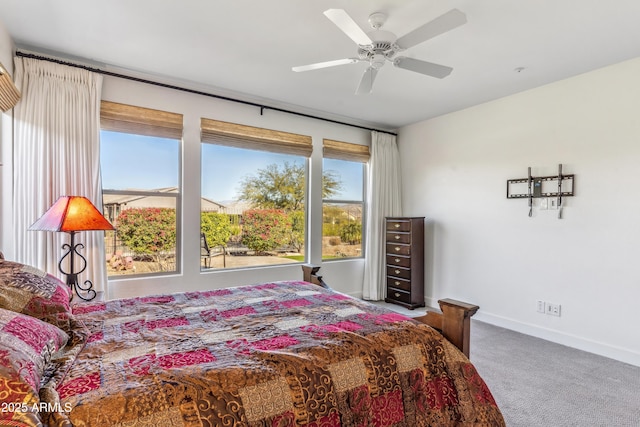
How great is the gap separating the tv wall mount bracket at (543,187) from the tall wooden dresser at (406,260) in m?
1.21

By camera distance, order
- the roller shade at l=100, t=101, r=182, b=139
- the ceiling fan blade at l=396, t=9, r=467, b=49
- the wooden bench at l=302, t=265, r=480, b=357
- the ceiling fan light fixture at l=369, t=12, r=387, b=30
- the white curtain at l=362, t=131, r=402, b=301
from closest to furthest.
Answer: the wooden bench at l=302, t=265, r=480, b=357 → the ceiling fan blade at l=396, t=9, r=467, b=49 → the ceiling fan light fixture at l=369, t=12, r=387, b=30 → the roller shade at l=100, t=101, r=182, b=139 → the white curtain at l=362, t=131, r=402, b=301

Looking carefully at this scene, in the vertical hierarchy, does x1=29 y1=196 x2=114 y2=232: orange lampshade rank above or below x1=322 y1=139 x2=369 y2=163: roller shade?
below

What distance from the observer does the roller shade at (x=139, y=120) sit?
315 cm

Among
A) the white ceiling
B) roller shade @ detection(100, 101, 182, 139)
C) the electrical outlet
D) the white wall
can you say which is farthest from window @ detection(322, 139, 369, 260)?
the electrical outlet

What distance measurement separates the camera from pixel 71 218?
2344 mm

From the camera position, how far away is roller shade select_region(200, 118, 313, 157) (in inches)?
146

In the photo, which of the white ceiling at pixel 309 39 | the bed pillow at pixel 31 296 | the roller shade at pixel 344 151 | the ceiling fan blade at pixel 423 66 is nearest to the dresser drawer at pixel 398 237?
the roller shade at pixel 344 151

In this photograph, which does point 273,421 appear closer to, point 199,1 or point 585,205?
point 199,1

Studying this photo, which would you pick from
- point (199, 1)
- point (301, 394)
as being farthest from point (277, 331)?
point (199, 1)

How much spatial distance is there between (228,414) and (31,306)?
3.54 feet

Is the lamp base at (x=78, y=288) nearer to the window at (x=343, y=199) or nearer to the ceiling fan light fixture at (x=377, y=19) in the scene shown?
the window at (x=343, y=199)

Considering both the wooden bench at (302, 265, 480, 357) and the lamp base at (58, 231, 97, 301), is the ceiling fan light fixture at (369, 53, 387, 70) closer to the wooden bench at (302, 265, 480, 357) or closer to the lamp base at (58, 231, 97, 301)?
the wooden bench at (302, 265, 480, 357)

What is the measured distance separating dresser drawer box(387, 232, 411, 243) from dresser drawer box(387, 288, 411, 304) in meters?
0.68

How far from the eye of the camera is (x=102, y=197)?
315cm
